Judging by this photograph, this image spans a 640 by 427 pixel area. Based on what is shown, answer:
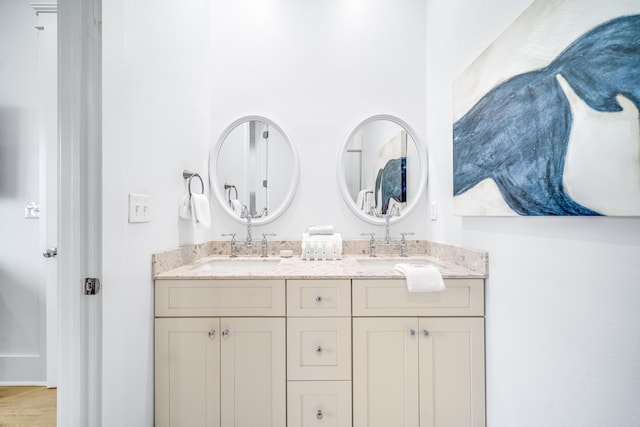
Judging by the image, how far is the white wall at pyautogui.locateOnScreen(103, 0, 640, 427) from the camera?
91 centimetres

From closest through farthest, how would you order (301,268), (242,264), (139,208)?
1. (139,208)
2. (301,268)
3. (242,264)

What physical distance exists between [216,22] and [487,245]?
2.18 meters

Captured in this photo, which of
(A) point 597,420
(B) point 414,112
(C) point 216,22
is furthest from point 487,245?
(C) point 216,22

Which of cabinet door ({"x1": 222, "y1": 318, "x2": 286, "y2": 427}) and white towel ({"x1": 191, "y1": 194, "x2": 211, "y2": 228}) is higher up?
white towel ({"x1": 191, "y1": 194, "x2": 211, "y2": 228})

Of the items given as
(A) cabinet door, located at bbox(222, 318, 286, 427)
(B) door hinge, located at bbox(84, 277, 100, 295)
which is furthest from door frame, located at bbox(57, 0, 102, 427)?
(A) cabinet door, located at bbox(222, 318, 286, 427)

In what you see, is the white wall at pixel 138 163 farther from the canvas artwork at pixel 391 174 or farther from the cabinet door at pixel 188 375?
the canvas artwork at pixel 391 174

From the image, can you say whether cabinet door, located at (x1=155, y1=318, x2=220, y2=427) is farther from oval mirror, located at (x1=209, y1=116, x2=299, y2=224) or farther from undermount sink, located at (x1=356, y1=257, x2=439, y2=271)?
undermount sink, located at (x1=356, y1=257, x2=439, y2=271)

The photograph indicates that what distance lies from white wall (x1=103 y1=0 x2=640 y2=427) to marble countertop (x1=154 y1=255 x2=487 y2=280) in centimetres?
15

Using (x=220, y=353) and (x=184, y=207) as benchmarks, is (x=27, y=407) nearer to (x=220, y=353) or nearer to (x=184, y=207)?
(x=220, y=353)

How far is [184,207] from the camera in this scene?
66.1 inches

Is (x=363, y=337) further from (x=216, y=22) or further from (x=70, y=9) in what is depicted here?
(x=216, y=22)

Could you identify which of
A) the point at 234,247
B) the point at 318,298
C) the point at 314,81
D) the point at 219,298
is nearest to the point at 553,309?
the point at 318,298

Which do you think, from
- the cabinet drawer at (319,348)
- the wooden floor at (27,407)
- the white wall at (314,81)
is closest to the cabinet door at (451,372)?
the cabinet drawer at (319,348)

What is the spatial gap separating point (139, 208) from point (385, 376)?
1.32 meters
